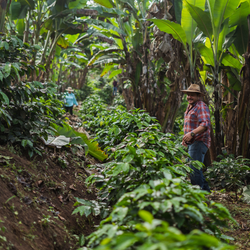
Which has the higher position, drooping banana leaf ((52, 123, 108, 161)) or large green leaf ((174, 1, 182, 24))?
large green leaf ((174, 1, 182, 24))

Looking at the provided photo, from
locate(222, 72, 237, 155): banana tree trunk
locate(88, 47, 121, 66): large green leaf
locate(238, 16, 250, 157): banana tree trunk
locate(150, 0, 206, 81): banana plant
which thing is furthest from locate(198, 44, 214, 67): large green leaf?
locate(88, 47, 121, 66): large green leaf

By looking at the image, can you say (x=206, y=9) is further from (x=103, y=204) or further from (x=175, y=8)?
(x=103, y=204)

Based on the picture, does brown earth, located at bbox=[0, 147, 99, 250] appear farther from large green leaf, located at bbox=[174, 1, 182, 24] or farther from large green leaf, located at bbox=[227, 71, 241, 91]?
large green leaf, located at bbox=[174, 1, 182, 24]

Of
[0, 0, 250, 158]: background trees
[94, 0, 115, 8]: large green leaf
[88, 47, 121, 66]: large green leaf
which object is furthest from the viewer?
[88, 47, 121, 66]: large green leaf

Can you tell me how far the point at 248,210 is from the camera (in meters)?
3.62

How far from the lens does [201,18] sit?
15.3ft

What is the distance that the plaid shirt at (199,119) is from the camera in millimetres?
3898

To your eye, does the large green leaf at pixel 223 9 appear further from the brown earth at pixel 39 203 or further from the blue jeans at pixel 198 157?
the brown earth at pixel 39 203

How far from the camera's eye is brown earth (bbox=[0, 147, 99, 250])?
2125 millimetres

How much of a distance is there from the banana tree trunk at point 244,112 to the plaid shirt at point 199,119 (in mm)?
1087

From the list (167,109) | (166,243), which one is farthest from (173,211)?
(167,109)

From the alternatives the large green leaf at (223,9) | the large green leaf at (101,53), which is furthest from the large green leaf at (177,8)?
the large green leaf at (101,53)

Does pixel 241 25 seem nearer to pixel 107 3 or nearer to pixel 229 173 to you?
pixel 229 173

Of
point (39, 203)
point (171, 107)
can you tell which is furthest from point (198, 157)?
point (171, 107)
